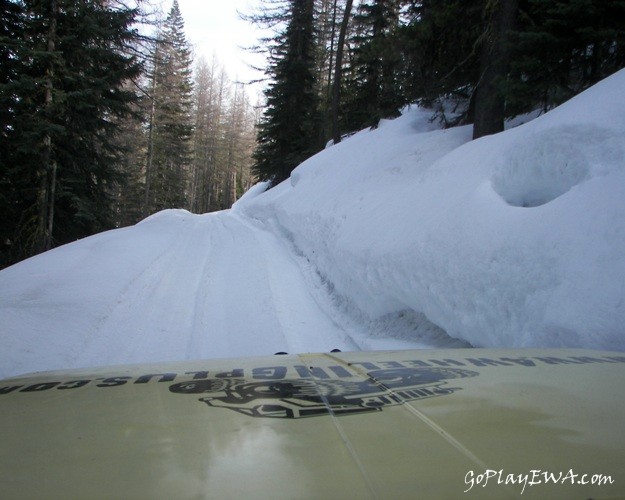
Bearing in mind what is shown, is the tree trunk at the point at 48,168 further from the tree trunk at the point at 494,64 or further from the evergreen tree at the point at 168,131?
the evergreen tree at the point at 168,131

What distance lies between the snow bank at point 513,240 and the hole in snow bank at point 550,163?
0.6 inches

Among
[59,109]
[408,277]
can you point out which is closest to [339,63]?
[59,109]

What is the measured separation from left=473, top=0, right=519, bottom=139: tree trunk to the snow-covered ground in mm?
1654

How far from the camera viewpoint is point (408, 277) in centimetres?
532

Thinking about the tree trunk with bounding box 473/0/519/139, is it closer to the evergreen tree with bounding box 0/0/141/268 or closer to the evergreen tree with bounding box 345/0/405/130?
the evergreen tree with bounding box 345/0/405/130

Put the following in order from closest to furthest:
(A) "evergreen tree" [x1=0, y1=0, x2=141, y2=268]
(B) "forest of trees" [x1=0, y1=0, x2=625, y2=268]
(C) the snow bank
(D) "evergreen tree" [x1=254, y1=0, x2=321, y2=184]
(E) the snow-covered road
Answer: (C) the snow bank → (E) the snow-covered road → (B) "forest of trees" [x1=0, y1=0, x2=625, y2=268] → (A) "evergreen tree" [x1=0, y1=0, x2=141, y2=268] → (D) "evergreen tree" [x1=254, y1=0, x2=321, y2=184]

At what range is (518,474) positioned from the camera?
3.76 ft

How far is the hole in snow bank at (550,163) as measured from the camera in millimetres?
4355

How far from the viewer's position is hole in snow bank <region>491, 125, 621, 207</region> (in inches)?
171

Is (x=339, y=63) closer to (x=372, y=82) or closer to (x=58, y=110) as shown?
(x=372, y=82)

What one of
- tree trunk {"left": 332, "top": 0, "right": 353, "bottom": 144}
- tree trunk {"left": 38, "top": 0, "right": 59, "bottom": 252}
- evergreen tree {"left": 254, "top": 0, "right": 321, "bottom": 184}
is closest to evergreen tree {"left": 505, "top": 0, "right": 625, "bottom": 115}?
tree trunk {"left": 332, "top": 0, "right": 353, "bottom": 144}

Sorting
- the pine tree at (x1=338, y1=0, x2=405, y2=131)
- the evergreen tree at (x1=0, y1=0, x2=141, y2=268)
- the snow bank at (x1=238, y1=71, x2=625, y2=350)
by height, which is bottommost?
the snow bank at (x1=238, y1=71, x2=625, y2=350)

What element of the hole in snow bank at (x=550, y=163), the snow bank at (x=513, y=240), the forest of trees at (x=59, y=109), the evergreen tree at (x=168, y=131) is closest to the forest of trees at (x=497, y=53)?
the snow bank at (x=513, y=240)

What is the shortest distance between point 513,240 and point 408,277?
1.55 meters
